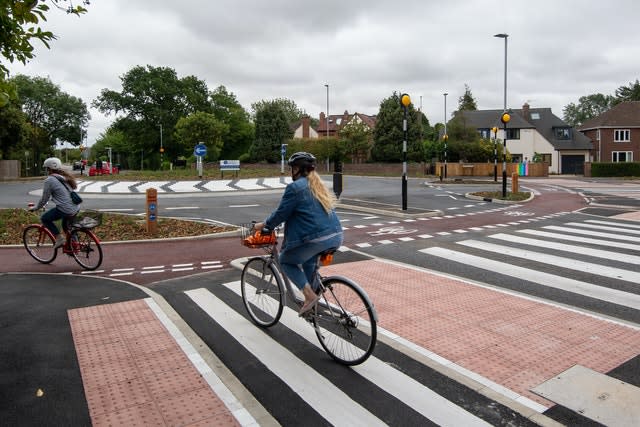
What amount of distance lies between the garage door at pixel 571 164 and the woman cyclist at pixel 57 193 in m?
62.4

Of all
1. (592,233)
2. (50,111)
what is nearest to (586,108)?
(50,111)

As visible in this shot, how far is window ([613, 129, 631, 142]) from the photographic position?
5935cm

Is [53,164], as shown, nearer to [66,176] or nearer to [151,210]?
[66,176]

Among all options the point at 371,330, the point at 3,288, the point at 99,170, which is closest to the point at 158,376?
the point at 371,330

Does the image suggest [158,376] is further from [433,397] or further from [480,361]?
[480,361]

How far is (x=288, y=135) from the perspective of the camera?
206ft

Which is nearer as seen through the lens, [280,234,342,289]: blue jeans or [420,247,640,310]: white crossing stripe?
[280,234,342,289]: blue jeans

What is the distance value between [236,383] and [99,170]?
145ft

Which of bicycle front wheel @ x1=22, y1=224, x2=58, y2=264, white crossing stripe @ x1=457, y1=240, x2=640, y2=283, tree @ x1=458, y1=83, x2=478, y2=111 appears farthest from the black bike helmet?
tree @ x1=458, y1=83, x2=478, y2=111

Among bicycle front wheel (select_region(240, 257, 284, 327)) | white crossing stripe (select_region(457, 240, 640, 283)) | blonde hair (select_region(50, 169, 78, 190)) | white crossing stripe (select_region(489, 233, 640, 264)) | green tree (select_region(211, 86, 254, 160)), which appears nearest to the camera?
bicycle front wheel (select_region(240, 257, 284, 327))

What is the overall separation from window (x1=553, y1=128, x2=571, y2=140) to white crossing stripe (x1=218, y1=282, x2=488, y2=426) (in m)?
65.1

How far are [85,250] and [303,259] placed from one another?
18.0 ft

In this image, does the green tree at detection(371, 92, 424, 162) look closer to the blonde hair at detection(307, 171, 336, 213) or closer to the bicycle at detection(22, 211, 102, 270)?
the bicycle at detection(22, 211, 102, 270)

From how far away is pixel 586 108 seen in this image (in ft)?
429
